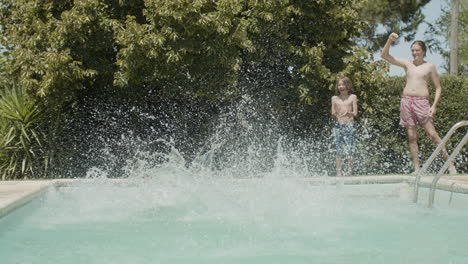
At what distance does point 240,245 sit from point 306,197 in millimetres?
2198

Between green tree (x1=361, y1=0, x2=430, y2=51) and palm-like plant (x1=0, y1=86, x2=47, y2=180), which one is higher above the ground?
green tree (x1=361, y1=0, x2=430, y2=51)

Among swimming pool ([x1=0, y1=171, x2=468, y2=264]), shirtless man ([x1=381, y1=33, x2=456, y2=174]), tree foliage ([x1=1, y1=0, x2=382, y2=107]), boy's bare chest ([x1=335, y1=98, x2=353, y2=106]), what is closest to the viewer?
swimming pool ([x1=0, y1=171, x2=468, y2=264])

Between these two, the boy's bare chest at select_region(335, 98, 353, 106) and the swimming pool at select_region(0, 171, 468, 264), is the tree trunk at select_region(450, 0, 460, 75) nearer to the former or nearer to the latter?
the boy's bare chest at select_region(335, 98, 353, 106)

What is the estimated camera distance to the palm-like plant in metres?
9.46

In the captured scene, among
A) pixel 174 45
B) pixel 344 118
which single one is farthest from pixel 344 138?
pixel 174 45

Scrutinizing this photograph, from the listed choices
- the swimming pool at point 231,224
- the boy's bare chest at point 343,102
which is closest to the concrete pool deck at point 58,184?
the swimming pool at point 231,224

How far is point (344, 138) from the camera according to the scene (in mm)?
8773

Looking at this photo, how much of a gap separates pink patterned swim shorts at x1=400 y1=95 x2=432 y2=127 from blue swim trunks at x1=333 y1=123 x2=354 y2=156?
2.84ft

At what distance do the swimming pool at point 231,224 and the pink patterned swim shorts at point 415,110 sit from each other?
1318 millimetres

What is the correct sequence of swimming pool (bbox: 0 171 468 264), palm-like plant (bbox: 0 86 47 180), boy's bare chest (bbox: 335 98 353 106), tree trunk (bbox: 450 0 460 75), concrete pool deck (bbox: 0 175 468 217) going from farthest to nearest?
tree trunk (bbox: 450 0 460 75), palm-like plant (bbox: 0 86 47 180), boy's bare chest (bbox: 335 98 353 106), concrete pool deck (bbox: 0 175 468 217), swimming pool (bbox: 0 171 468 264)

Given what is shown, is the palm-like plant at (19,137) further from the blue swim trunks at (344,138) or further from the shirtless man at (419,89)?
the shirtless man at (419,89)

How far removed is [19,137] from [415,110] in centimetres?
682

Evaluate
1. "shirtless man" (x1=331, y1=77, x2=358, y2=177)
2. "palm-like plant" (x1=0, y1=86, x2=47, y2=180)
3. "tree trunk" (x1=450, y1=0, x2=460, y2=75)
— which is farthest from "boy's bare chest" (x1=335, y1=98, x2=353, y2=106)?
"tree trunk" (x1=450, y1=0, x2=460, y2=75)

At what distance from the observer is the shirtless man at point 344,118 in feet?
28.7
